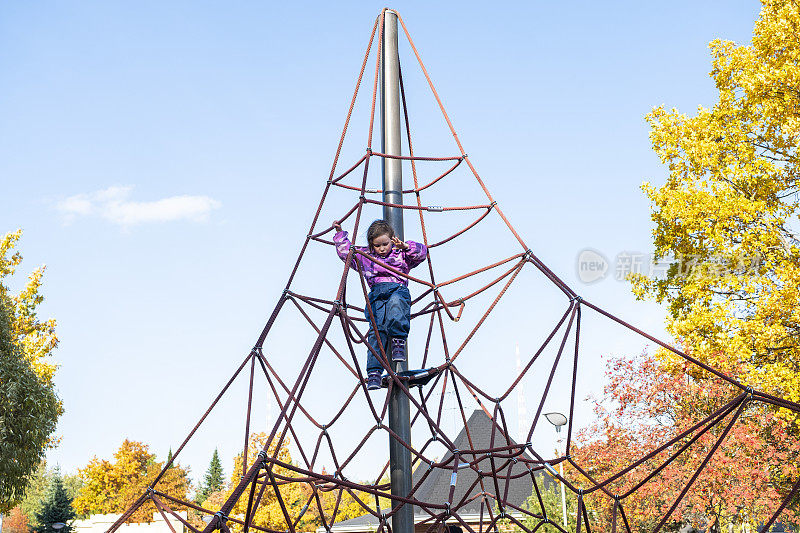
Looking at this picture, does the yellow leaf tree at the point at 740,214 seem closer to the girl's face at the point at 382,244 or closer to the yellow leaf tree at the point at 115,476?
the girl's face at the point at 382,244

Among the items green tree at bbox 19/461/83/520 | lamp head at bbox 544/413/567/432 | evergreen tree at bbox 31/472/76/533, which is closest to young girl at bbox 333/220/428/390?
lamp head at bbox 544/413/567/432

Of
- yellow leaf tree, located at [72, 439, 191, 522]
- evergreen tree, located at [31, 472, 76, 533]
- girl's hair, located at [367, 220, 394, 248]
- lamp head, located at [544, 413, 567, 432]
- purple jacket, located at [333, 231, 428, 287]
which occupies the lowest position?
purple jacket, located at [333, 231, 428, 287]

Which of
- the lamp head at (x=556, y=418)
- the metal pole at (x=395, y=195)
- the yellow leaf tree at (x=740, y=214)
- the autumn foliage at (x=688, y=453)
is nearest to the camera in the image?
the metal pole at (x=395, y=195)

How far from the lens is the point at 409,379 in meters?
3.79

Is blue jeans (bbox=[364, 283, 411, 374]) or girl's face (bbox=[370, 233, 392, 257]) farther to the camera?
girl's face (bbox=[370, 233, 392, 257])

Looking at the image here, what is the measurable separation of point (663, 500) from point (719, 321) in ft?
17.7

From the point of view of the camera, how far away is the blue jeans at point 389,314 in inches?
150

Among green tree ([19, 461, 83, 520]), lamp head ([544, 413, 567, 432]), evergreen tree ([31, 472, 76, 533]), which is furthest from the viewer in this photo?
green tree ([19, 461, 83, 520])

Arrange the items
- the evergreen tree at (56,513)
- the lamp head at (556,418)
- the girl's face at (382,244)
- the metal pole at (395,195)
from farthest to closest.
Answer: the evergreen tree at (56,513), the lamp head at (556,418), the girl's face at (382,244), the metal pole at (395,195)

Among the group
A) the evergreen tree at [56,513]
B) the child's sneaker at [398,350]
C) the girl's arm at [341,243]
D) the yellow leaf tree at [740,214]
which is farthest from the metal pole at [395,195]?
the evergreen tree at [56,513]

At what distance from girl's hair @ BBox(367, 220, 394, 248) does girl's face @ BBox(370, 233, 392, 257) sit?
0.02 metres

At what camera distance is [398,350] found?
12.5ft

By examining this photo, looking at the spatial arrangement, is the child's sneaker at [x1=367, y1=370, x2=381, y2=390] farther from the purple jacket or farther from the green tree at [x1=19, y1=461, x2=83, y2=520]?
the green tree at [x1=19, y1=461, x2=83, y2=520]

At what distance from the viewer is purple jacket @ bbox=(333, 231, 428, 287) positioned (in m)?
3.97
